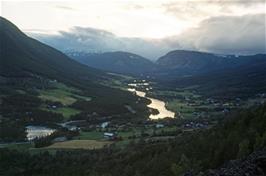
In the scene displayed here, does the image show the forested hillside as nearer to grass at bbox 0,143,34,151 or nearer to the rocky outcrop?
grass at bbox 0,143,34,151

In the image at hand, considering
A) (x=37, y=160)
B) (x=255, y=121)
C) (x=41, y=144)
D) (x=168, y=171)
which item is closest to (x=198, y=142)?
(x=255, y=121)

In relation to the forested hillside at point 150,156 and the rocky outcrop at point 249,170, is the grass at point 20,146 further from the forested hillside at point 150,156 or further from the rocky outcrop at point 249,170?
the rocky outcrop at point 249,170

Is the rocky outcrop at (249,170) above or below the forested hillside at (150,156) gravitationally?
above

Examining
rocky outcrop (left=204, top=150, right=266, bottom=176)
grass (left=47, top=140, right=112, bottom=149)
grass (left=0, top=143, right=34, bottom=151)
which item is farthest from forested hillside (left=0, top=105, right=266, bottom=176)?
rocky outcrop (left=204, top=150, right=266, bottom=176)

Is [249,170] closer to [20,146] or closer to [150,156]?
[150,156]

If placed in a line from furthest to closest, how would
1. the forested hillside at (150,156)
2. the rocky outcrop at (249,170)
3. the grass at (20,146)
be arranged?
the grass at (20,146), the forested hillside at (150,156), the rocky outcrop at (249,170)

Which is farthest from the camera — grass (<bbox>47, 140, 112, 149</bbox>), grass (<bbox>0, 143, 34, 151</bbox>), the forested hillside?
grass (<bbox>0, 143, 34, 151</bbox>)

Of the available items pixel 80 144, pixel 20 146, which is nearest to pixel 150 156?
pixel 80 144

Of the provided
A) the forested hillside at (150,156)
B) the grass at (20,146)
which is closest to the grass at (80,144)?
the grass at (20,146)
